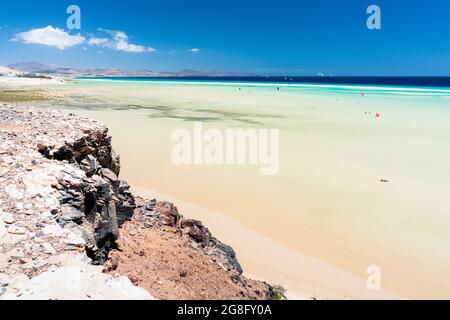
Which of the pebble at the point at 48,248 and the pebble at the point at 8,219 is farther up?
the pebble at the point at 8,219

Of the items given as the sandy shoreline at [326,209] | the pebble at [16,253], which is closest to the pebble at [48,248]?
the pebble at [16,253]

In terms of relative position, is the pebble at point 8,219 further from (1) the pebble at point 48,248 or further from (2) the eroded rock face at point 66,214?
(1) the pebble at point 48,248

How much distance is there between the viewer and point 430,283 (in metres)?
7.98

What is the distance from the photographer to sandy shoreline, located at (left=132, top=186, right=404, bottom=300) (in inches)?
296

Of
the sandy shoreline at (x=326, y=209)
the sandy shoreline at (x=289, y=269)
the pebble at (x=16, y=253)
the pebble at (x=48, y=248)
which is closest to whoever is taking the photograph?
the pebble at (x=16, y=253)

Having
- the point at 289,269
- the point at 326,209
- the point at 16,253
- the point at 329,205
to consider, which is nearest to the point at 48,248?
the point at 16,253

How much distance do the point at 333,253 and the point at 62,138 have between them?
6685 mm

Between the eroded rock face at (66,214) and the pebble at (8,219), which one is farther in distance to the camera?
the pebble at (8,219)

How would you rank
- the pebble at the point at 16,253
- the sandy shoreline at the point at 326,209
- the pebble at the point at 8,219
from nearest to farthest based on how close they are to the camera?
1. the pebble at the point at 16,253
2. the pebble at the point at 8,219
3. the sandy shoreline at the point at 326,209

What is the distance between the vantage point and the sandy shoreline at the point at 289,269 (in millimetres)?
7520

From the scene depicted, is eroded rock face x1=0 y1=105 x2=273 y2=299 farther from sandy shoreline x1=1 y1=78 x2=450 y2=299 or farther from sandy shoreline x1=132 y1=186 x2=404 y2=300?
sandy shoreline x1=1 y1=78 x2=450 y2=299

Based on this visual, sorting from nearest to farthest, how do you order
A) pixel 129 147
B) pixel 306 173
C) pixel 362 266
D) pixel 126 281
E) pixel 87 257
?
pixel 126 281
pixel 87 257
pixel 362 266
pixel 306 173
pixel 129 147
